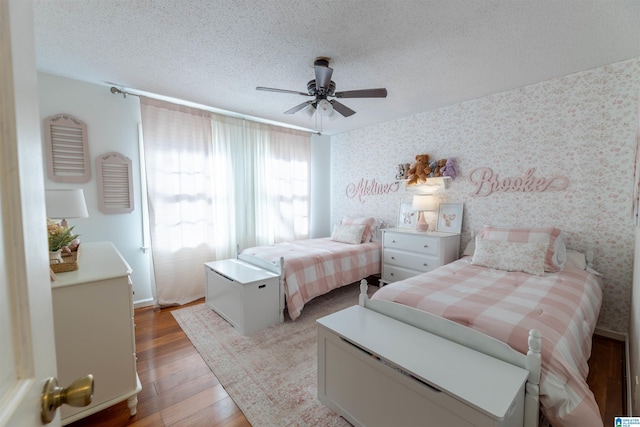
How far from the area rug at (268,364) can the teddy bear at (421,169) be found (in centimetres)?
193

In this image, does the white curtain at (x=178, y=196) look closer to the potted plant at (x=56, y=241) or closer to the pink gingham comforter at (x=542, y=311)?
the potted plant at (x=56, y=241)

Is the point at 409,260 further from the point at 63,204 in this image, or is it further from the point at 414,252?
the point at 63,204

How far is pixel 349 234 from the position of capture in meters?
3.86

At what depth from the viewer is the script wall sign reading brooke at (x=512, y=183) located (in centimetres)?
265

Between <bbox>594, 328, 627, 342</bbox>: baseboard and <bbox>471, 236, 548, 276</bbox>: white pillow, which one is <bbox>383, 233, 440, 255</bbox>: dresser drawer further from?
<bbox>594, 328, 627, 342</bbox>: baseboard

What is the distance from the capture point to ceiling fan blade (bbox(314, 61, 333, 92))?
6.64 feet

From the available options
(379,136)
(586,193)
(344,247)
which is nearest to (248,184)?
(344,247)

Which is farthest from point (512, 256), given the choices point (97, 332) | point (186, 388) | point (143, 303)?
point (143, 303)

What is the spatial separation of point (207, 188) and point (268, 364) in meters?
2.29

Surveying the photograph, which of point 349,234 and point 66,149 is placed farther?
point 349,234

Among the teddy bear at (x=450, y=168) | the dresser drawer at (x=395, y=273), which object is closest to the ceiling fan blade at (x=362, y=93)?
the teddy bear at (x=450, y=168)

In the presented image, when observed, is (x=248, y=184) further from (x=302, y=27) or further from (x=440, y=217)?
(x=440, y=217)

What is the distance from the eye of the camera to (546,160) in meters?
2.68

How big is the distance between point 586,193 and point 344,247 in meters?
2.45
